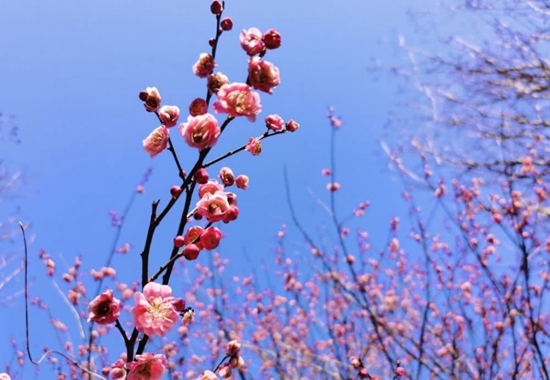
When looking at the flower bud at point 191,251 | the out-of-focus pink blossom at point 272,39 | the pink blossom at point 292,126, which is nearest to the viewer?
the flower bud at point 191,251

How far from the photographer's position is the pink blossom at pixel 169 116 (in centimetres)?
153

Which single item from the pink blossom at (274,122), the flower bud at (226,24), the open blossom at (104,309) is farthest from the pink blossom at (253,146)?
the open blossom at (104,309)

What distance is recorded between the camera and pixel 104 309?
1261 mm

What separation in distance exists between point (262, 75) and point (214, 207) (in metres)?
0.48

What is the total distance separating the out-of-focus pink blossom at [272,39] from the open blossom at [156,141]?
474 millimetres

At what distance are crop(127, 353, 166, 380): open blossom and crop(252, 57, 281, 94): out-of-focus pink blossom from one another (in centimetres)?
93

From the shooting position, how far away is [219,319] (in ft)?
13.9

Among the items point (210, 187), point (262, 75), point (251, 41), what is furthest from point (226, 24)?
point (210, 187)

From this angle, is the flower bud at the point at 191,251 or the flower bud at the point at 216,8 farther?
the flower bud at the point at 216,8

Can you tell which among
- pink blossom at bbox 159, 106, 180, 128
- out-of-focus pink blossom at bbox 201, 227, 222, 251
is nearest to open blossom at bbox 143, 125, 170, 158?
pink blossom at bbox 159, 106, 180, 128

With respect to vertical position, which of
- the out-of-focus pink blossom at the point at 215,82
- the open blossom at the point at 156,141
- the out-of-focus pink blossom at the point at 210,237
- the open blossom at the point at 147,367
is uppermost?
the out-of-focus pink blossom at the point at 215,82

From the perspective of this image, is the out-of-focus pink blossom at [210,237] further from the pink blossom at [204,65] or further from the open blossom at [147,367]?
the pink blossom at [204,65]

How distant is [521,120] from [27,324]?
563cm

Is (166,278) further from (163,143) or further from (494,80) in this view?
(494,80)
